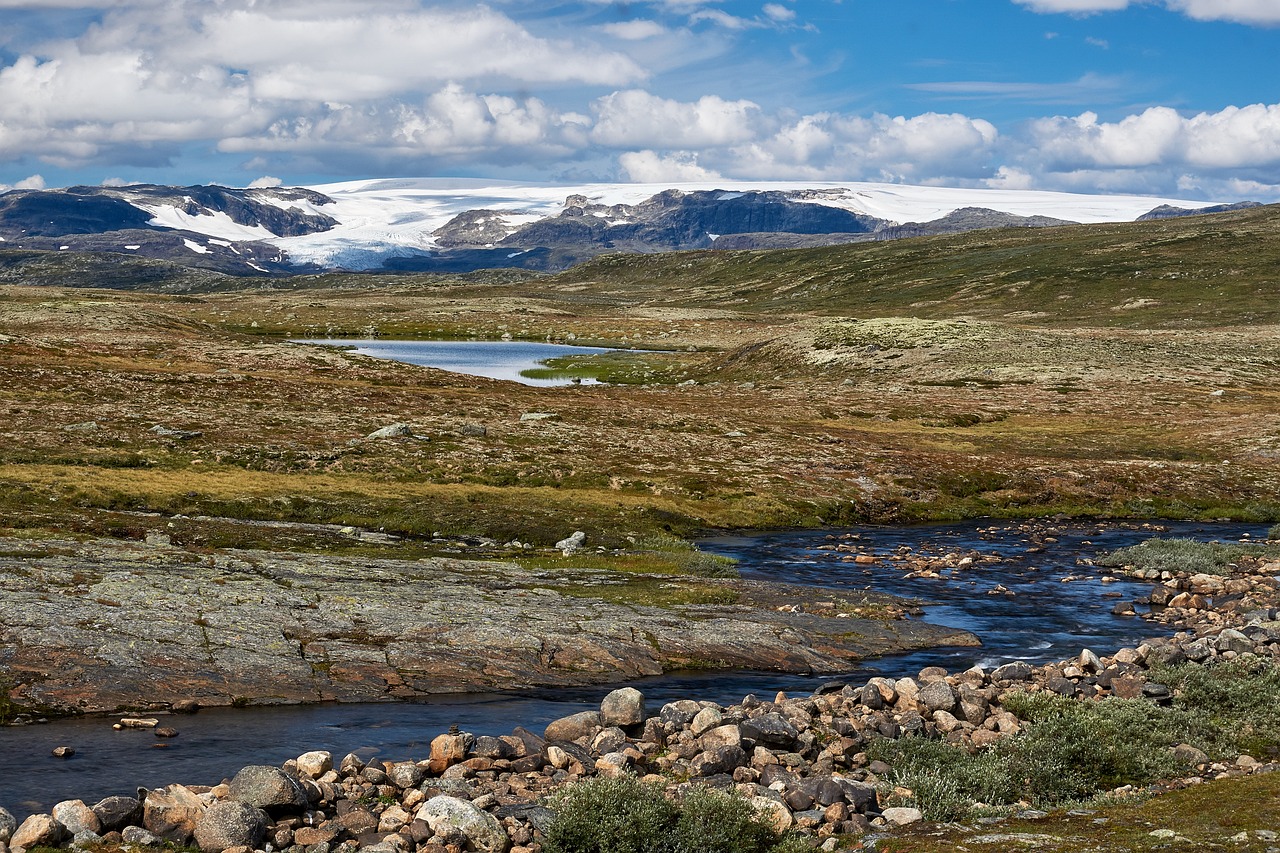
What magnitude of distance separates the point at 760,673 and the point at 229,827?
16999 millimetres

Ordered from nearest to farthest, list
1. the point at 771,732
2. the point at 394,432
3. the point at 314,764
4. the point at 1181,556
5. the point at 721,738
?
the point at 314,764 → the point at 721,738 → the point at 771,732 → the point at 1181,556 → the point at 394,432

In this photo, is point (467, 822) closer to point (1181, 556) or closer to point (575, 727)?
point (575, 727)

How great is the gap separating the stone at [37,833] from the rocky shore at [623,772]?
0.02 metres

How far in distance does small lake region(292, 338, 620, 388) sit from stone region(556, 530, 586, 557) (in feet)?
264

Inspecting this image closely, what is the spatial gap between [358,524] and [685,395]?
67344 millimetres

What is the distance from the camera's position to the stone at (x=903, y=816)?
18.2 m

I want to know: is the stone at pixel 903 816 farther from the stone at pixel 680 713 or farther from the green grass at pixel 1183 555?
the green grass at pixel 1183 555

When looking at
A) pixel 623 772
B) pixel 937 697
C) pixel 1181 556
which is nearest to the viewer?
pixel 623 772

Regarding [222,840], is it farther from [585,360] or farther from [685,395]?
[585,360]

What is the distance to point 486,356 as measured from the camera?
563ft

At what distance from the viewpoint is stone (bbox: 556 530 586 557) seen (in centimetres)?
4484

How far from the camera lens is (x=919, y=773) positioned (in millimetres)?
20297

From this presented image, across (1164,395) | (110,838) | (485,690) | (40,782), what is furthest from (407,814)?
(1164,395)

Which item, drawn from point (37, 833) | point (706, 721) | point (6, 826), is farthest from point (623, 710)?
point (6, 826)
